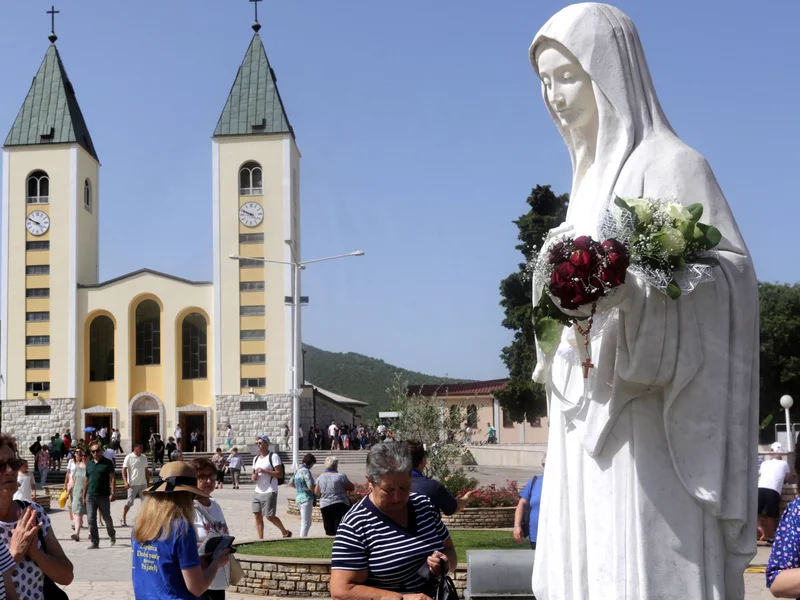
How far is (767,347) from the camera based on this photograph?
177 feet

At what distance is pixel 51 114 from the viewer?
222 ft

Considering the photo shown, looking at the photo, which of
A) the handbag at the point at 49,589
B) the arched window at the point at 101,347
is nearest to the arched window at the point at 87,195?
the arched window at the point at 101,347

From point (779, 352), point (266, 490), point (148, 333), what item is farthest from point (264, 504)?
point (148, 333)

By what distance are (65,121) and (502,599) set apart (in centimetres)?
6446

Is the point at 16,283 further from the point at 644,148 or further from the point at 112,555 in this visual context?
the point at 644,148

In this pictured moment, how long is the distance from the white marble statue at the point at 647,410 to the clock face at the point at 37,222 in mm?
66516

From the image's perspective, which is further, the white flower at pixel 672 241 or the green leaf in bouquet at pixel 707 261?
the green leaf in bouquet at pixel 707 261

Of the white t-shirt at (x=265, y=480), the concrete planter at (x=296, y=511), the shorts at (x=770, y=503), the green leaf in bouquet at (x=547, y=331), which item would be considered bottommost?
the concrete planter at (x=296, y=511)

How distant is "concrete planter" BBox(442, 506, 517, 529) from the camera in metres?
20.7

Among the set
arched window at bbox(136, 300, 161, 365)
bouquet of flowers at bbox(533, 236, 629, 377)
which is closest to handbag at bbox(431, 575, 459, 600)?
bouquet of flowers at bbox(533, 236, 629, 377)

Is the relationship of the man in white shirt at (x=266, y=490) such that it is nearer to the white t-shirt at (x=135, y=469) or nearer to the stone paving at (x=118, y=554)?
the stone paving at (x=118, y=554)

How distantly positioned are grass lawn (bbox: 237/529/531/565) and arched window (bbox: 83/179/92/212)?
180 feet

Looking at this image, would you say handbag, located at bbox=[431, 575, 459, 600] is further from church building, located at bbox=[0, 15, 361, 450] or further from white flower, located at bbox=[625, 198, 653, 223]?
church building, located at bbox=[0, 15, 361, 450]

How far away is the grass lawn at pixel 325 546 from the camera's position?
47.1 feet
